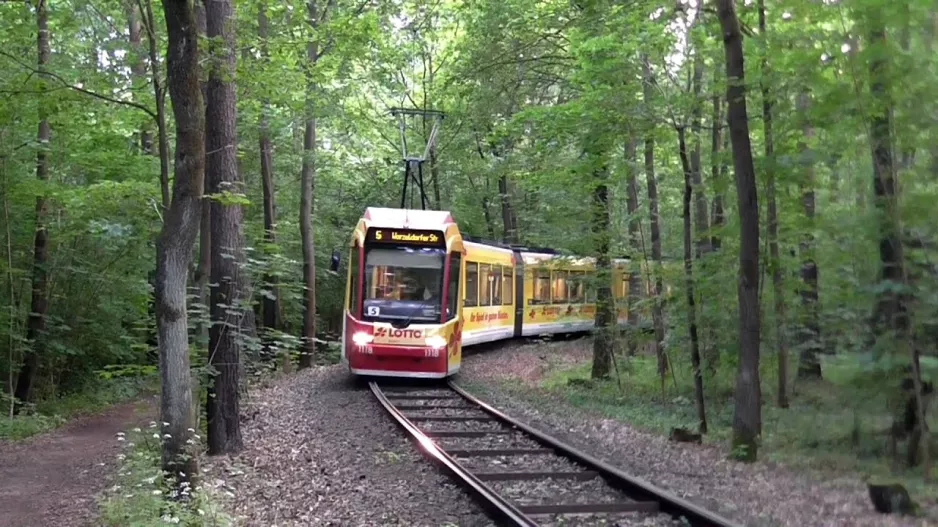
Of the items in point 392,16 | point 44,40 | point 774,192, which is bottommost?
point 774,192

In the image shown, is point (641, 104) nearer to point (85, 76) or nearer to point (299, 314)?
point (85, 76)

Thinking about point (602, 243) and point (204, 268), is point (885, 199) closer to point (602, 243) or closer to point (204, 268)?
point (204, 268)

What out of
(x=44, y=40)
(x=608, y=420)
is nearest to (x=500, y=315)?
(x=608, y=420)

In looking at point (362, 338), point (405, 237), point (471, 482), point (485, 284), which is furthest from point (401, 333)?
point (471, 482)

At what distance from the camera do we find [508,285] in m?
23.7

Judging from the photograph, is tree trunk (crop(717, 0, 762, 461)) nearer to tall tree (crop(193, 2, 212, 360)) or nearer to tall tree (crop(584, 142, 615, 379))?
tall tree (crop(584, 142, 615, 379))

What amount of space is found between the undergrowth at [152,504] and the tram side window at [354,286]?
770cm

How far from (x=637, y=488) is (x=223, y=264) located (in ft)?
17.6

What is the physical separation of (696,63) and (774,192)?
301 cm

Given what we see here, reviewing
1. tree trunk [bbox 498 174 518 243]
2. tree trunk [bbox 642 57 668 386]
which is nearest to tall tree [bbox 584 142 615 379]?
tree trunk [bbox 642 57 668 386]

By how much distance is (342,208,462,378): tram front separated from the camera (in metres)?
15.8

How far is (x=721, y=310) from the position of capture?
40.4ft

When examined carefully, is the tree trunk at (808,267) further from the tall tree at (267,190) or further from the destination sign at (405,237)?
the tall tree at (267,190)

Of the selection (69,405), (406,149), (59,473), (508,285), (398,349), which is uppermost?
(406,149)
